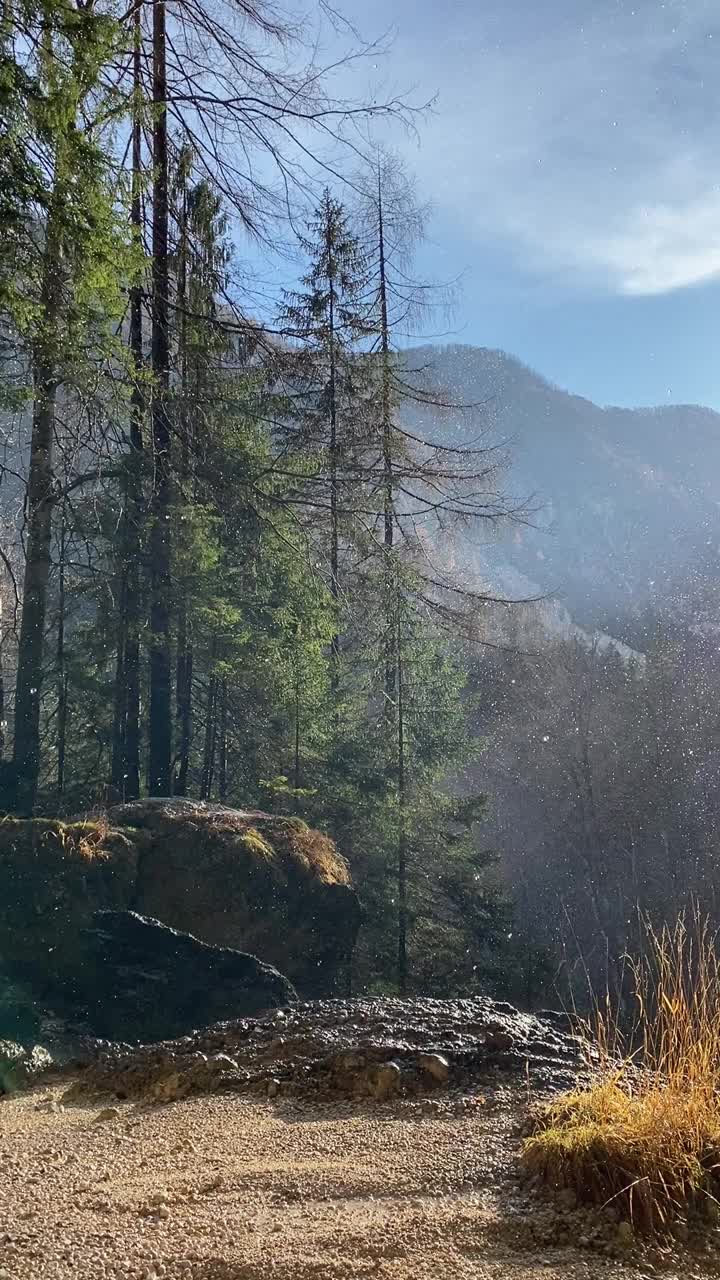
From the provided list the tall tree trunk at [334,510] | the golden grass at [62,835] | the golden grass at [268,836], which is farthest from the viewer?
the tall tree trunk at [334,510]

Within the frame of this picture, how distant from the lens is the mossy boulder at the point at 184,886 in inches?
245

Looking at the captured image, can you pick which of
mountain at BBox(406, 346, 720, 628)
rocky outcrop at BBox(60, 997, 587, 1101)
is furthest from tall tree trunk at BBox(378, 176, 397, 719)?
mountain at BBox(406, 346, 720, 628)

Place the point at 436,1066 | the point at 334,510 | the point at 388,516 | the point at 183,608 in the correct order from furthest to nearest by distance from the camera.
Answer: the point at 388,516 → the point at 334,510 → the point at 183,608 → the point at 436,1066

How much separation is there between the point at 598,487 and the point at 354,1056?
148459 millimetres

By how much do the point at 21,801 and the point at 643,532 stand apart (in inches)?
5037

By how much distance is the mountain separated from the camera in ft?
353

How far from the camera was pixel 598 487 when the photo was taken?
144750 millimetres

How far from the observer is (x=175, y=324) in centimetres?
1031

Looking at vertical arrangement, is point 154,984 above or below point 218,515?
below

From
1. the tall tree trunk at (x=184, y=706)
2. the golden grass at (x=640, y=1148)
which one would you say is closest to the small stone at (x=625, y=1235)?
the golden grass at (x=640, y=1148)

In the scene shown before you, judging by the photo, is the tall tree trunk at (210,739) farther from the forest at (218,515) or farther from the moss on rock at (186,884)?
the moss on rock at (186,884)

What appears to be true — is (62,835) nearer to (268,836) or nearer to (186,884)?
(186,884)

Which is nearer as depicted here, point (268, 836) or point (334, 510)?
point (268, 836)

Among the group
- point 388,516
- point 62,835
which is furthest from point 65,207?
point 388,516
